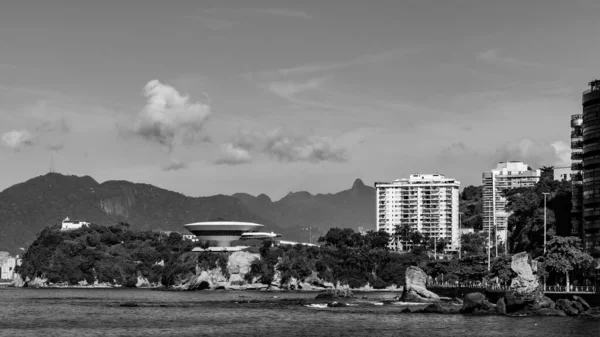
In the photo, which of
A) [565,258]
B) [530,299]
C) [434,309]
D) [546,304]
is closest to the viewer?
[546,304]

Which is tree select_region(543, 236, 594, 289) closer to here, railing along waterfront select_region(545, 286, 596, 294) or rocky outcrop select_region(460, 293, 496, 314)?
railing along waterfront select_region(545, 286, 596, 294)

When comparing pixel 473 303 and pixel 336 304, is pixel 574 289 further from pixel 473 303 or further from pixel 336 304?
pixel 336 304

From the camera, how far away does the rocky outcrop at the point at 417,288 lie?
460ft

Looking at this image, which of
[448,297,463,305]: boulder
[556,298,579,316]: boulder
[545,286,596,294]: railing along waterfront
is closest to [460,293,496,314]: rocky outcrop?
[556,298,579,316]: boulder

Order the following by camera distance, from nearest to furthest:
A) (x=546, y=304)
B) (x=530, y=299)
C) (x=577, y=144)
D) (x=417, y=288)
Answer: (x=546, y=304) < (x=530, y=299) < (x=417, y=288) < (x=577, y=144)

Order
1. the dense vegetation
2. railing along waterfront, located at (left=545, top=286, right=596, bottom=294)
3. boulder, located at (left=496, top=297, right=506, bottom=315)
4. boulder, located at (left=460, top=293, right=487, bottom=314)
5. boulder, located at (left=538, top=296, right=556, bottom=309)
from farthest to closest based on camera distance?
the dense vegetation
railing along waterfront, located at (left=545, top=286, right=596, bottom=294)
boulder, located at (left=460, top=293, right=487, bottom=314)
boulder, located at (left=496, top=297, right=506, bottom=315)
boulder, located at (left=538, top=296, right=556, bottom=309)

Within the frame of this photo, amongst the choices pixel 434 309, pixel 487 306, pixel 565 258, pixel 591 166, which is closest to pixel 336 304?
pixel 434 309

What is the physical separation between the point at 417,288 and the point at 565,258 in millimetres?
29456

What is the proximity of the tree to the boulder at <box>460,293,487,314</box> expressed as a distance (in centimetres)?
1455

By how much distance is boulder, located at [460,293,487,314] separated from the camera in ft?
353

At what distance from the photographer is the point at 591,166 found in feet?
427

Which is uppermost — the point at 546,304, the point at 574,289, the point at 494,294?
the point at 574,289

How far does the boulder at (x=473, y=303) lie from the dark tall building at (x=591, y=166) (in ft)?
90.8

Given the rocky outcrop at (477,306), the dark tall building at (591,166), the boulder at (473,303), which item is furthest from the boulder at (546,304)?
the dark tall building at (591,166)
